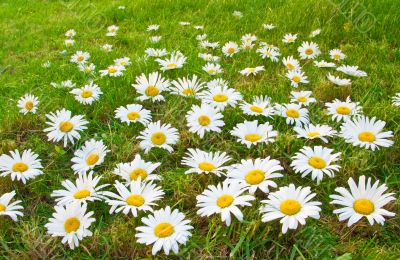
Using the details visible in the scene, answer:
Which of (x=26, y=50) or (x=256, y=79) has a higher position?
(x=26, y=50)

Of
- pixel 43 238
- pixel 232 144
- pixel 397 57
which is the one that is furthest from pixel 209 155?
pixel 397 57

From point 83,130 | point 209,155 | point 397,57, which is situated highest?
point 397,57

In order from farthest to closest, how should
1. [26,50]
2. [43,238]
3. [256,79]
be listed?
[26,50], [256,79], [43,238]

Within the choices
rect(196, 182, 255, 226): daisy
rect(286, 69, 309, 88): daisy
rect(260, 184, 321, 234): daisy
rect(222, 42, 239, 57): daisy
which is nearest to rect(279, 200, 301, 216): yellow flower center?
rect(260, 184, 321, 234): daisy

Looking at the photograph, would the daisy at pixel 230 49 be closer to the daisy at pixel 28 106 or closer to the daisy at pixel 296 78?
the daisy at pixel 296 78

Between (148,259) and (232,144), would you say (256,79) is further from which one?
(148,259)

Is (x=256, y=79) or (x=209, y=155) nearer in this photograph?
(x=209, y=155)

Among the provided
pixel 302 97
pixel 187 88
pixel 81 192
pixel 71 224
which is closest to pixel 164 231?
pixel 71 224

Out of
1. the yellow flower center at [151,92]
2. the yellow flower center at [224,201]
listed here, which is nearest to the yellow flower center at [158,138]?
the yellow flower center at [151,92]
